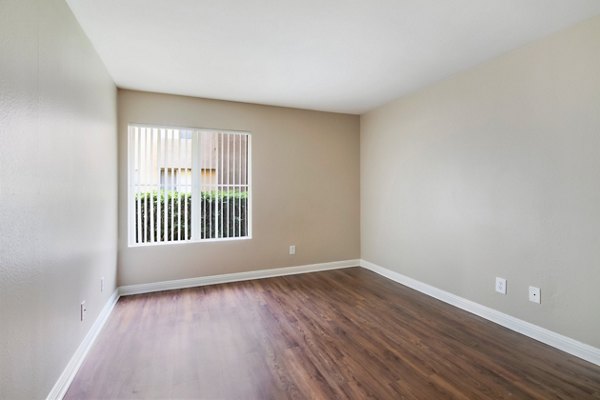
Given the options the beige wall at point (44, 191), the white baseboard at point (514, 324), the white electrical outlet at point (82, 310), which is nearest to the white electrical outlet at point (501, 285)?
the white baseboard at point (514, 324)

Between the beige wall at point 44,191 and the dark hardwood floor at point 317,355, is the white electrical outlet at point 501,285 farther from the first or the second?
the beige wall at point 44,191

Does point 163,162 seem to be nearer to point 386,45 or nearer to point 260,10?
point 260,10

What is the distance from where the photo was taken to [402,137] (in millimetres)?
3734

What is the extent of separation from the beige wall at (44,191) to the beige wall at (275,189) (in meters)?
1.01

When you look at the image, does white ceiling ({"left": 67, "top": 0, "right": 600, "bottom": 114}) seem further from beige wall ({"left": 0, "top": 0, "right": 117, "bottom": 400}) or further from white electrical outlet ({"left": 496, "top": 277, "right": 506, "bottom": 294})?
white electrical outlet ({"left": 496, "top": 277, "right": 506, "bottom": 294})

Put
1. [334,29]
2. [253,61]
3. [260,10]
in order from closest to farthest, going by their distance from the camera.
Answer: [260,10] < [334,29] < [253,61]

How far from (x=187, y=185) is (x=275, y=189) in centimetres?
115

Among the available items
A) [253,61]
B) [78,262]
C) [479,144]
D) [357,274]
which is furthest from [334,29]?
[357,274]

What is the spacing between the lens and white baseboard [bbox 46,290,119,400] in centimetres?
165

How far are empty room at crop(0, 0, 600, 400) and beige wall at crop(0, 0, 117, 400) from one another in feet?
0.05

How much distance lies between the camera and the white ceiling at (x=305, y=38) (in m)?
1.90

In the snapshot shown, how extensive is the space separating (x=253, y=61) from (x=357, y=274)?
3009mm

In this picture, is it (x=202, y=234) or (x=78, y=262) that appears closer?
(x=78, y=262)

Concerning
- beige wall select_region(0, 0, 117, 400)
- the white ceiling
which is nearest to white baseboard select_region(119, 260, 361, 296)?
beige wall select_region(0, 0, 117, 400)
